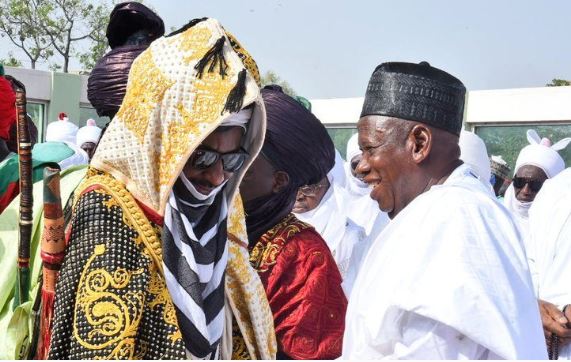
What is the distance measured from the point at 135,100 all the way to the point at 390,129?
3.16 ft

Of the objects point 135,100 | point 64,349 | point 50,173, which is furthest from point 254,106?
point 64,349

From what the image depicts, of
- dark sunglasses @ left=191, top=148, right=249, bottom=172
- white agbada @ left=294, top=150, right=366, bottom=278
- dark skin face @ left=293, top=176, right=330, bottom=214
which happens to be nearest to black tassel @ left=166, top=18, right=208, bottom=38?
dark sunglasses @ left=191, top=148, right=249, bottom=172

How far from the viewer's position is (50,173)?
2.49 meters

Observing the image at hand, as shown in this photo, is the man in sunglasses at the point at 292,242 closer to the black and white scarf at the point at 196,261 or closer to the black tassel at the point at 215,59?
the black and white scarf at the point at 196,261

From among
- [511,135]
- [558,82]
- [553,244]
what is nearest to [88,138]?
[553,244]

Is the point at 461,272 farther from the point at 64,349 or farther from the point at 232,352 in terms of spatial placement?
the point at 64,349

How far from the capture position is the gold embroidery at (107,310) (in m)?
2.32

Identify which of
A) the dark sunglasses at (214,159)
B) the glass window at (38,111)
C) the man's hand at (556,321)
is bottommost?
the man's hand at (556,321)

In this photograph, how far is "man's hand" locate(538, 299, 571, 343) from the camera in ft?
15.9

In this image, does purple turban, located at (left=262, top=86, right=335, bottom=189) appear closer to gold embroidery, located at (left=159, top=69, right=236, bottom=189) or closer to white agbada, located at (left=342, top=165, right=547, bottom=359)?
white agbada, located at (left=342, top=165, right=547, bottom=359)

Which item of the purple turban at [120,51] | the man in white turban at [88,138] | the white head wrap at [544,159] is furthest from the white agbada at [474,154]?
the man in white turban at [88,138]

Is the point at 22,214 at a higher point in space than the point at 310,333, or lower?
higher

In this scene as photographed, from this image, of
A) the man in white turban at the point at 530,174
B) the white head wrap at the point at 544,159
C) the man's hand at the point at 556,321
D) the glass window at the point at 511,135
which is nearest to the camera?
the man's hand at the point at 556,321

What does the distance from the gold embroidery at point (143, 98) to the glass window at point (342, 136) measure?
1438 centimetres
